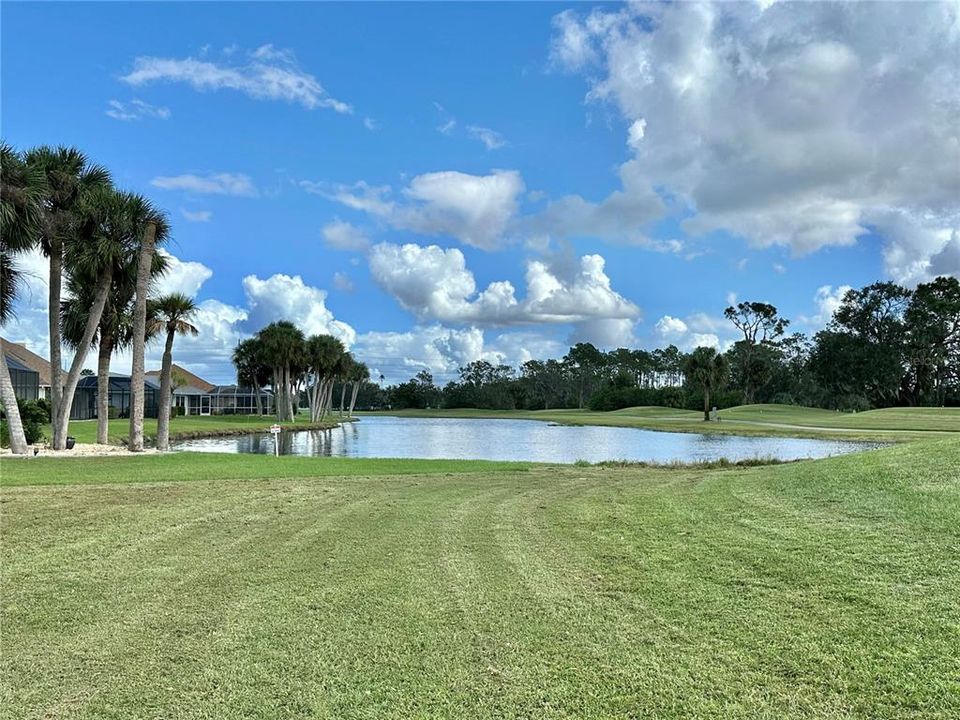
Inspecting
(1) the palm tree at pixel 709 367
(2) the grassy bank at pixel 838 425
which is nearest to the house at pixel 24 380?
(2) the grassy bank at pixel 838 425

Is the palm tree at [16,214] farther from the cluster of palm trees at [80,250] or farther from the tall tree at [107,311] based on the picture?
the tall tree at [107,311]

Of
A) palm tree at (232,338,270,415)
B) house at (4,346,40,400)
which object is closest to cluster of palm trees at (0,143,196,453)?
house at (4,346,40,400)

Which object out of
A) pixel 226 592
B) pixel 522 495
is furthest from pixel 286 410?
pixel 226 592

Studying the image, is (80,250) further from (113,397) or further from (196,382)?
(196,382)

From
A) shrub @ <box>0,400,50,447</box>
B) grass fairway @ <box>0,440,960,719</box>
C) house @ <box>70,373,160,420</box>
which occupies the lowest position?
grass fairway @ <box>0,440,960,719</box>

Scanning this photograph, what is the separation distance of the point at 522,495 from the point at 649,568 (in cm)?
463

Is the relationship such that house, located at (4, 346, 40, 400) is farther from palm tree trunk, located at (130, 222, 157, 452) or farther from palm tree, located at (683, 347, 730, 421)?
palm tree, located at (683, 347, 730, 421)

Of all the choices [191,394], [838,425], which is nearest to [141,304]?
[838,425]

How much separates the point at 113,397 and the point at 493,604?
6118 cm

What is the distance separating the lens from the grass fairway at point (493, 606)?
3639mm

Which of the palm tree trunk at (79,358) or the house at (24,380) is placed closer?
the palm tree trunk at (79,358)

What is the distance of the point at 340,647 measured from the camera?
4309 mm

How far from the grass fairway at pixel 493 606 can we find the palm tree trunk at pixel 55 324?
12972 mm

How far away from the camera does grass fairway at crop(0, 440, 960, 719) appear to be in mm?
3639
